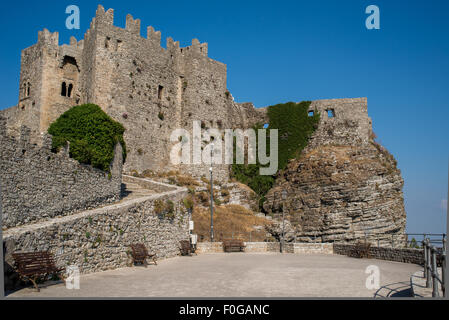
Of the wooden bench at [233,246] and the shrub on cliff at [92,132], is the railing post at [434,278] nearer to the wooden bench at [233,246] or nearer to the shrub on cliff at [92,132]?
the shrub on cliff at [92,132]

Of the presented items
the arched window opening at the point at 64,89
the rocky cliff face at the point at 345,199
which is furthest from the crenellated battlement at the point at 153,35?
the rocky cliff face at the point at 345,199

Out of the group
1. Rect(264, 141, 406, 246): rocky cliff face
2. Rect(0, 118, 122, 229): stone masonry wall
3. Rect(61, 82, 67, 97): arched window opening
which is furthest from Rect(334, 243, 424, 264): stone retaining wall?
Rect(61, 82, 67, 97): arched window opening

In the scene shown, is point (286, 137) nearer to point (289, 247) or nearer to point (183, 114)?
point (183, 114)

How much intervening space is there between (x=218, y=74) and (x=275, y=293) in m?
29.4

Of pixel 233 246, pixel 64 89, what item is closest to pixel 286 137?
pixel 233 246

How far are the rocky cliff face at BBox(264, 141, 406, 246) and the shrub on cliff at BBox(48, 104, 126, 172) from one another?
44.6 ft

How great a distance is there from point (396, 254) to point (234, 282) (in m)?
9.22

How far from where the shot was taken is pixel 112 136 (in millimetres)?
19203

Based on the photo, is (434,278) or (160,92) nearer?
(434,278)

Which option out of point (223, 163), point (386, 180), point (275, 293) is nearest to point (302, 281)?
point (275, 293)

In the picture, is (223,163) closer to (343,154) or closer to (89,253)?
(343,154)

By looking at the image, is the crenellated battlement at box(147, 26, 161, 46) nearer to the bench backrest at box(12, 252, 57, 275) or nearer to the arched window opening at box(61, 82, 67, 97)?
the arched window opening at box(61, 82, 67, 97)


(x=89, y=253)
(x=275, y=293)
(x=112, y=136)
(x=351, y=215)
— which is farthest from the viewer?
(x=351, y=215)

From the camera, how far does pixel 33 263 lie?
30.0 ft
